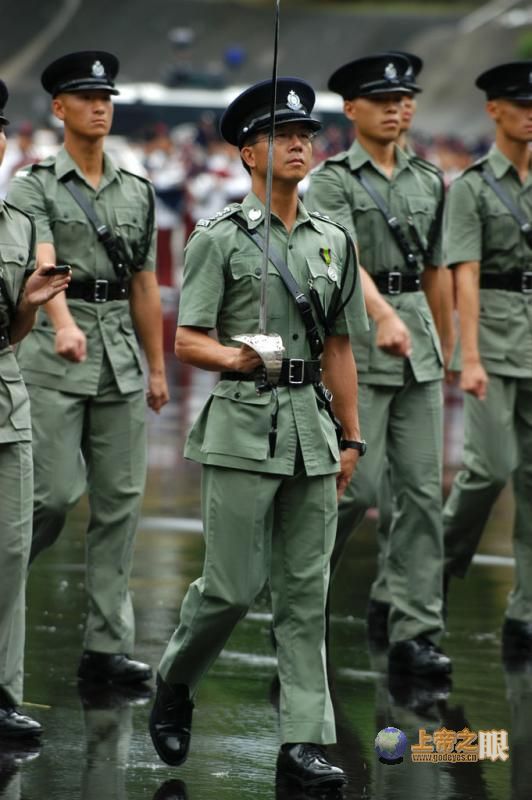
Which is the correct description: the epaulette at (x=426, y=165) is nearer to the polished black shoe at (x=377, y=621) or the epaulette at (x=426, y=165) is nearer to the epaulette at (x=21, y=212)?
the polished black shoe at (x=377, y=621)

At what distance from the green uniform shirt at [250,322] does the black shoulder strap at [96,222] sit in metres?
1.32

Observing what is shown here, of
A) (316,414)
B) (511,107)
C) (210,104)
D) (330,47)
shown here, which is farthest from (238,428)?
(330,47)

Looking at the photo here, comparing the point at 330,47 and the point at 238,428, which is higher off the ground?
the point at 330,47

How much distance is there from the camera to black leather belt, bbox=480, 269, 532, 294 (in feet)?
25.9

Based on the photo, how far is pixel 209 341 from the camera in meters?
5.79

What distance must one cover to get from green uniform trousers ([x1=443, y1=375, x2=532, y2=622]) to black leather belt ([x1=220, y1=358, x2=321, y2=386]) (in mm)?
2006

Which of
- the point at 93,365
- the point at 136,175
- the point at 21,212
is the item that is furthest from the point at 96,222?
the point at 21,212

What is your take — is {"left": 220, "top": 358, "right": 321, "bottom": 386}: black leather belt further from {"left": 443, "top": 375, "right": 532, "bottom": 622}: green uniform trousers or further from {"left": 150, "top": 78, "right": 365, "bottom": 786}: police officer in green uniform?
{"left": 443, "top": 375, "right": 532, "bottom": 622}: green uniform trousers

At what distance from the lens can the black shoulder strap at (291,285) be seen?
5.80 meters

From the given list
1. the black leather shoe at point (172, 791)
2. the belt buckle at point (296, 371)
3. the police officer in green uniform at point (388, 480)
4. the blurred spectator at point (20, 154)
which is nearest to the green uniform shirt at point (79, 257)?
the police officer in green uniform at point (388, 480)

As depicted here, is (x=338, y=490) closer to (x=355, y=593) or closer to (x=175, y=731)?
(x=175, y=731)

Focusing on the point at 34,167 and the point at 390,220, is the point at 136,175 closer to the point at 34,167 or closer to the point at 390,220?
the point at 34,167

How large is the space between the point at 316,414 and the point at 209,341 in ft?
1.29

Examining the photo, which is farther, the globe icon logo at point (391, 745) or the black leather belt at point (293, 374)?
the globe icon logo at point (391, 745)
